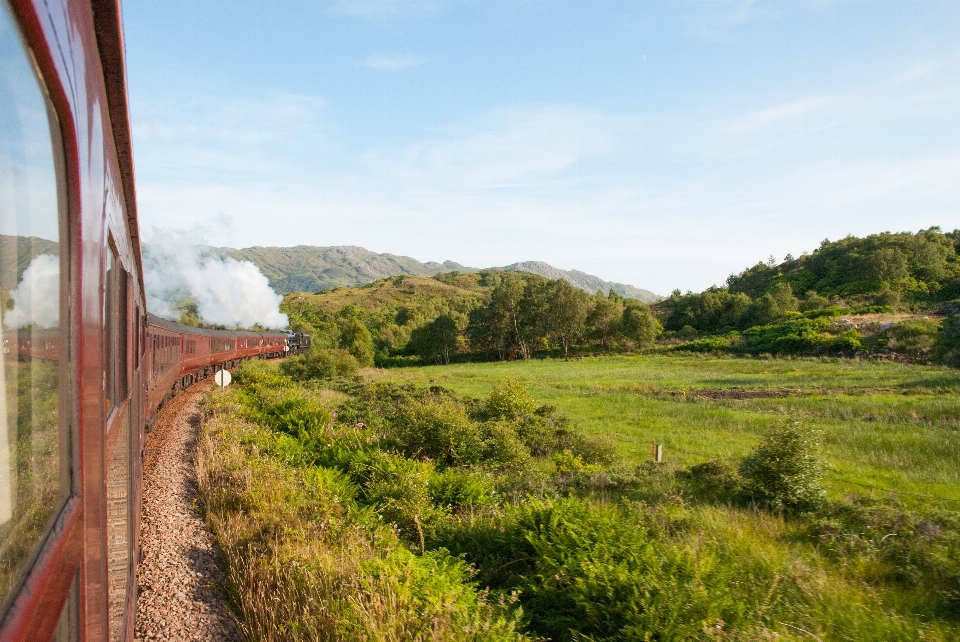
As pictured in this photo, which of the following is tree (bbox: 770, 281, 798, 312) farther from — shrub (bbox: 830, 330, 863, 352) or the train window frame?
the train window frame

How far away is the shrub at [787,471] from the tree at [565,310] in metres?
55.4

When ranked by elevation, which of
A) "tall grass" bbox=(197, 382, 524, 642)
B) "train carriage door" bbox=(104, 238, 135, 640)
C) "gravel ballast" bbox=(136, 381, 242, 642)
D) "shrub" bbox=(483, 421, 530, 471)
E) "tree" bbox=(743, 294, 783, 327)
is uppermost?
"tree" bbox=(743, 294, 783, 327)

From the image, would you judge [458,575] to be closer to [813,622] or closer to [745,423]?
[813,622]

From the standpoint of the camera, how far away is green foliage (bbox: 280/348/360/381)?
114 feet

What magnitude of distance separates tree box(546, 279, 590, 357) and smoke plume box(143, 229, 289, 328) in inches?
1265

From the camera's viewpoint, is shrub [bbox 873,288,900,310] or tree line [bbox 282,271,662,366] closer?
shrub [bbox 873,288,900,310]

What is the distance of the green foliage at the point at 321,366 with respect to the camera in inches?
1363

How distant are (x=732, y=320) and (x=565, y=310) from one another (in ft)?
85.4

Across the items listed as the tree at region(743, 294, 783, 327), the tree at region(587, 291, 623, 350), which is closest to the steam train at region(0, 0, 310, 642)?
the tree at region(587, 291, 623, 350)

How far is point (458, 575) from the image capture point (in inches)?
223

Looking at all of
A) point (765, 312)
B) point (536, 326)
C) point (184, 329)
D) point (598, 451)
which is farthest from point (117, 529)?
point (765, 312)

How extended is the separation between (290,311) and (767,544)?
382 feet

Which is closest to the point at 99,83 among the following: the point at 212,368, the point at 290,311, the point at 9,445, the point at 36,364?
the point at 36,364

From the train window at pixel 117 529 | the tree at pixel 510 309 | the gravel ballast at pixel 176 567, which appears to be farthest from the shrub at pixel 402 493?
the tree at pixel 510 309
